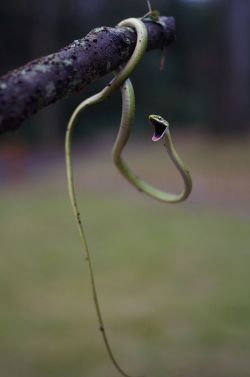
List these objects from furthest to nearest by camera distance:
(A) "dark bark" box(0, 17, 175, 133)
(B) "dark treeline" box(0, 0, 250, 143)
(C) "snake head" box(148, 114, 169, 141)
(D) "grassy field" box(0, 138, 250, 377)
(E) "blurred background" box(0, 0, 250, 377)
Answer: (B) "dark treeline" box(0, 0, 250, 143), (E) "blurred background" box(0, 0, 250, 377), (D) "grassy field" box(0, 138, 250, 377), (C) "snake head" box(148, 114, 169, 141), (A) "dark bark" box(0, 17, 175, 133)

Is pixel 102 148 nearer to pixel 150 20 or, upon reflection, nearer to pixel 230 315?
pixel 230 315

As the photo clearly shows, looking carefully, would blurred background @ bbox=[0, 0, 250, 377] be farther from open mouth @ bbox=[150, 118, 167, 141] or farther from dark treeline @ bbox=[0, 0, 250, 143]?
open mouth @ bbox=[150, 118, 167, 141]

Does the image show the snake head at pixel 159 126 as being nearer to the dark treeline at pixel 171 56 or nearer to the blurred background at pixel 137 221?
the blurred background at pixel 137 221

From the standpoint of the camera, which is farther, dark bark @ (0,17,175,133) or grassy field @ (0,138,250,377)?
grassy field @ (0,138,250,377)

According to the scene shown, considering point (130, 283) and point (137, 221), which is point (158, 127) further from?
point (137, 221)

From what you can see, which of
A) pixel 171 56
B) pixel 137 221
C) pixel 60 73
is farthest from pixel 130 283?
pixel 171 56

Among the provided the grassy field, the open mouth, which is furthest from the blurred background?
the open mouth
